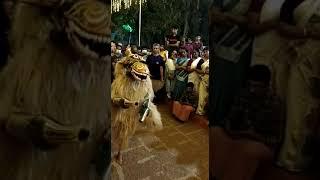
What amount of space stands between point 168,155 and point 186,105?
103 centimetres

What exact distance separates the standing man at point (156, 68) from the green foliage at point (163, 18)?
4.91 ft

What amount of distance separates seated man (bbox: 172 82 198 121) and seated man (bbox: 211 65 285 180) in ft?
9.34

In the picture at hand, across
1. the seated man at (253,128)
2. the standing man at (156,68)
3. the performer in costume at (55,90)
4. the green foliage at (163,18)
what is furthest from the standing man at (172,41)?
the performer in costume at (55,90)

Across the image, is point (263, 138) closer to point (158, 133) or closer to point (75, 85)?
point (75, 85)

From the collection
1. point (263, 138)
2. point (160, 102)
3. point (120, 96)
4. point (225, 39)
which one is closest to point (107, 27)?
point (225, 39)

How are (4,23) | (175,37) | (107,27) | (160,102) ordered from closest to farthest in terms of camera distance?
(4,23) < (107,27) < (160,102) < (175,37)

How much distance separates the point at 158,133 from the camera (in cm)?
344

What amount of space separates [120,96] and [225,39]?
1.83 metres

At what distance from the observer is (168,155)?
2.94 meters

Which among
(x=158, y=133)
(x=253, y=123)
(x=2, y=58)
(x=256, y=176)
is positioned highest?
(x=2, y=58)

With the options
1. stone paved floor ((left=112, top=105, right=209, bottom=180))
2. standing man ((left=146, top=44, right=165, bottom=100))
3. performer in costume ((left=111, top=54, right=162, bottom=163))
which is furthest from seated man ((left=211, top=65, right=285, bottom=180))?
standing man ((left=146, top=44, right=165, bottom=100))

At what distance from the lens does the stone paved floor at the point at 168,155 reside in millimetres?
2598

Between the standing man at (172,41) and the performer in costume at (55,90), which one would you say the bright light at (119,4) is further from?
the performer in costume at (55,90)

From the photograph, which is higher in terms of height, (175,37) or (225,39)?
(175,37)
